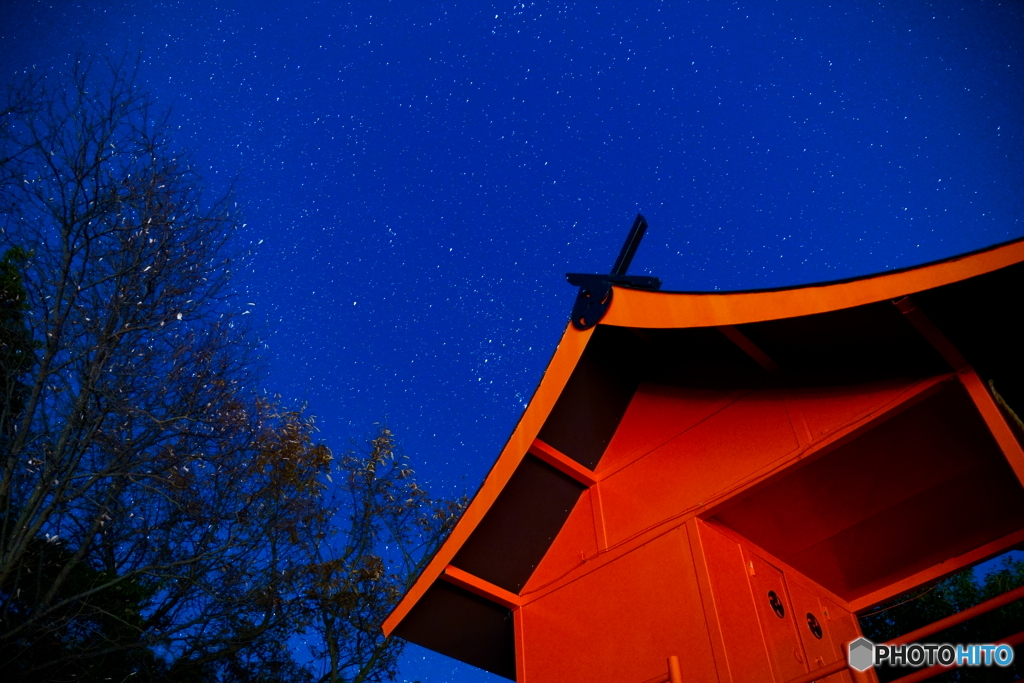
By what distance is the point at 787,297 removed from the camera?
4395 millimetres

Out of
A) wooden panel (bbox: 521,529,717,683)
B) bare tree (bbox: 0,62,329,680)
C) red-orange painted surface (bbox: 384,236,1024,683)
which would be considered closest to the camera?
red-orange painted surface (bbox: 384,236,1024,683)

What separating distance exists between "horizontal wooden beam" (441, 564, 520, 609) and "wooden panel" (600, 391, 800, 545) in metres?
1.21

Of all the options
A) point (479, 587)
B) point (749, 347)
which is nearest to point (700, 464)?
point (749, 347)

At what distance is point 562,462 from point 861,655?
289 centimetres

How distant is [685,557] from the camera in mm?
4867

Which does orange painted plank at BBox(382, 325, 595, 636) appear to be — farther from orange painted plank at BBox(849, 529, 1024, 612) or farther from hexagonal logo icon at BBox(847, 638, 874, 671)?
orange painted plank at BBox(849, 529, 1024, 612)

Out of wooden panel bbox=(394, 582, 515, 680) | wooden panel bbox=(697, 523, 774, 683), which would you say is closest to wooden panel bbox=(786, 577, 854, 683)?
wooden panel bbox=(697, 523, 774, 683)

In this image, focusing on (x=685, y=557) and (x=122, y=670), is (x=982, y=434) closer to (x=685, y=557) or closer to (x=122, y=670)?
(x=685, y=557)

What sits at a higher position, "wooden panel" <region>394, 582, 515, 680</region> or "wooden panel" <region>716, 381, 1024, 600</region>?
"wooden panel" <region>716, 381, 1024, 600</region>

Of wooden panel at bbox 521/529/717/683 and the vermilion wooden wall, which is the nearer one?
the vermilion wooden wall

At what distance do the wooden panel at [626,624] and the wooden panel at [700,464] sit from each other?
301 mm

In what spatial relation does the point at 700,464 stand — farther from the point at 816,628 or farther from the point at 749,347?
the point at 816,628

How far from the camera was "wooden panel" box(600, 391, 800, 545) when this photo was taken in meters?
4.93

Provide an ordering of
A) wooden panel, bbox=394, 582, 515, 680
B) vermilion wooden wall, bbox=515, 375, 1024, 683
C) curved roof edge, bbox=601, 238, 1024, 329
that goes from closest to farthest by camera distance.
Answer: curved roof edge, bbox=601, 238, 1024, 329 → vermilion wooden wall, bbox=515, 375, 1024, 683 → wooden panel, bbox=394, 582, 515, 680
